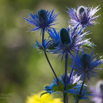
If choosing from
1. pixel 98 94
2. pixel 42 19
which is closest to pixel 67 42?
pixel 42 19

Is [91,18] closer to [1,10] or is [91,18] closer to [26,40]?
[26,40]

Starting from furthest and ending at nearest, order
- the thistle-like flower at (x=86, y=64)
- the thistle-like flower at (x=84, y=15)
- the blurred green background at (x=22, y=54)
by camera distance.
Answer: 1. the blurred green background at (x=22, y=54)
2. the thistle-like flower at (x=84, y=15)
3. the thistle-like flower at (x=86, y=64)

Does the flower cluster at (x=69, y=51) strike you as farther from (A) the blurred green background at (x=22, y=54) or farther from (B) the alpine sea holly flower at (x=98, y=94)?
(A) the blurred green background at (x=22, y=54)

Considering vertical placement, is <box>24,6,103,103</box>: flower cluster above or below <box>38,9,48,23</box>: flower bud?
below

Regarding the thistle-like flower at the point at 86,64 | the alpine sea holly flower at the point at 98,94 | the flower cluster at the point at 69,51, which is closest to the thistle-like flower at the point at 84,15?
the flower cluster at the point at 69,51

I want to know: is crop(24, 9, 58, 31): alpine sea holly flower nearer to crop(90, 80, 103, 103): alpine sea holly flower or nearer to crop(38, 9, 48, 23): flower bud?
crop(38, 9, 48, 23): flower bud

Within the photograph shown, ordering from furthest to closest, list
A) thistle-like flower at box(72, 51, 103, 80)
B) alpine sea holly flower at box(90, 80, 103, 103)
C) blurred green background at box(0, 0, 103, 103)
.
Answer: blurred green background at box(0, 0, 103, 103)
alpine sea holly flower at box(90, 80, 103, 103)
thistle-like flower at box(72, 51, 103, 80)

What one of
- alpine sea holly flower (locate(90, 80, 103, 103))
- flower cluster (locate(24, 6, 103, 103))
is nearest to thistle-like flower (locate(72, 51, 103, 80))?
flower cluster (locate(24, 6, 103, 103))

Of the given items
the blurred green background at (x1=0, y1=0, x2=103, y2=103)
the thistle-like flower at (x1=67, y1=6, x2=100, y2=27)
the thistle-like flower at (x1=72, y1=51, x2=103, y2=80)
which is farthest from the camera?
the blurred green background at (x1=0, y1=0, x2=103, y2=103)

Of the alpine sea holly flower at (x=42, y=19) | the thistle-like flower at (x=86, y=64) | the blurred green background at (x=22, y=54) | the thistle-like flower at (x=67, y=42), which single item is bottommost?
the thistle-like flower at (x=86, y=64)
